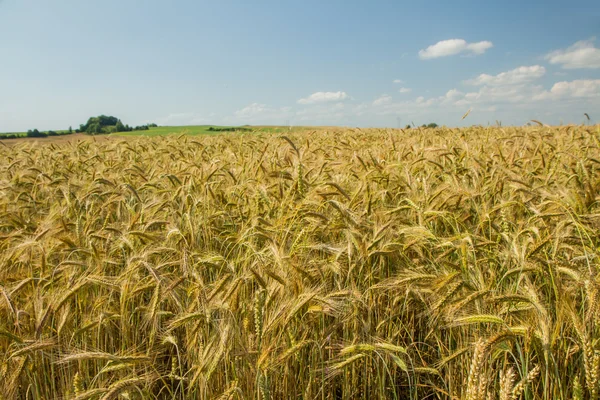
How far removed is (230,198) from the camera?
344 cm

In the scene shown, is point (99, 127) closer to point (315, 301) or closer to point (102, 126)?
point (102, 126)

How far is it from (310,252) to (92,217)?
1.75 metres

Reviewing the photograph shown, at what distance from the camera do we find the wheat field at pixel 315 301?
1678 mm

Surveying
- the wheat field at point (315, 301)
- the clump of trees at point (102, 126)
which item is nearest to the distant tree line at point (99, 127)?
the clump of trees at point (102, 126)

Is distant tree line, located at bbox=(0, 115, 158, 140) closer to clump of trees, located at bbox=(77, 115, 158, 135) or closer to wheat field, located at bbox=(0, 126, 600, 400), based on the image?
clump of trees, located at bbox=(77, 115, 158, 135)

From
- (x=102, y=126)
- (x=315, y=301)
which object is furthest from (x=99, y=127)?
(x=315, y=301)

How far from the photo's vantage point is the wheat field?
168cm

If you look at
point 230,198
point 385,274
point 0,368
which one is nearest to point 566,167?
point 385,274

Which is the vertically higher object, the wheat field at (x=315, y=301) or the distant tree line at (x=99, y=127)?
the distant tree line at (x=99, y=127)

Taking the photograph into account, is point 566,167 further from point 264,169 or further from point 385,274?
point 264,169

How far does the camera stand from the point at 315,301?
1.84m

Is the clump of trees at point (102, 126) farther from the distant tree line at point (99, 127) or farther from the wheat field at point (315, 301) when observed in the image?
the wheat field at point (315, 301)

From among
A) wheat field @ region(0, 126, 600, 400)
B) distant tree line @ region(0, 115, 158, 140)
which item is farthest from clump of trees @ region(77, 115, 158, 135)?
wheat field @ region(0, 126, 600, 400)

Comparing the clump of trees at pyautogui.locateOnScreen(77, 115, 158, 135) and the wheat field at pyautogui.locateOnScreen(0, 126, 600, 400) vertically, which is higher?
the clump of trees at pyautogui.locateOnScreen(77, 115, 158, 135)
